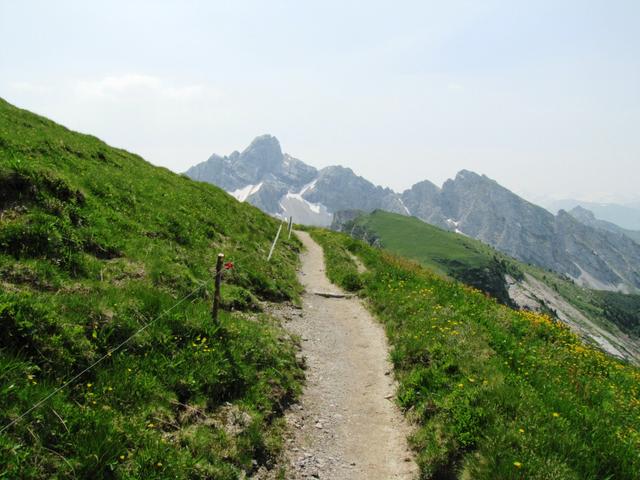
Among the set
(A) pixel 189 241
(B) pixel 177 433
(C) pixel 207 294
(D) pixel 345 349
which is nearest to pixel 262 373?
(B) pixel 177 433

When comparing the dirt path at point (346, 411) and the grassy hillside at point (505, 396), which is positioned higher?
the grassy hillside at point (505, 396)

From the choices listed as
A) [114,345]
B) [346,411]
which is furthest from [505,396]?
[114,345]

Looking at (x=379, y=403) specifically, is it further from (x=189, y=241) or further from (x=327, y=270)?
(x=327, y=270)

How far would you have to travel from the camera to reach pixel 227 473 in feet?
23.9

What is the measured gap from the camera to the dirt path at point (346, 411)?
895 centimetres

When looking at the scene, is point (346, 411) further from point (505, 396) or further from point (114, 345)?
point (114, 345)

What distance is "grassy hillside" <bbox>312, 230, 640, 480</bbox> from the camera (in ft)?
26.1

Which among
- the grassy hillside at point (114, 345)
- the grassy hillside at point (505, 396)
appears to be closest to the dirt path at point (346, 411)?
the grassy hillside at point (505, 396)

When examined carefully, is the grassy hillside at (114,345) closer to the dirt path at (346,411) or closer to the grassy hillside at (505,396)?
the dirt path at (346,411)

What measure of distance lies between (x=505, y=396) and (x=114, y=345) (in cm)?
943

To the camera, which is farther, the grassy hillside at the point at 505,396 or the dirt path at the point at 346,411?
the dirt path at the point at 346,411

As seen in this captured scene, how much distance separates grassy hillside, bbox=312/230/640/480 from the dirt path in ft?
2.03

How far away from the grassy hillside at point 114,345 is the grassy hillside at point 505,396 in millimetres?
3913

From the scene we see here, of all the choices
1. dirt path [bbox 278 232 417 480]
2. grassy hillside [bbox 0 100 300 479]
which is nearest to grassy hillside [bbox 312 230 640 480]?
dirt path [bbox 278 232 417 480]
